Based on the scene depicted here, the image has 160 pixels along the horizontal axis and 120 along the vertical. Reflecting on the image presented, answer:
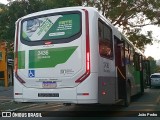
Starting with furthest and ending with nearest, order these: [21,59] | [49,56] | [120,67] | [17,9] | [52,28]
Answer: [17,9], [120,67], [21,59], [52,28], [49,56]

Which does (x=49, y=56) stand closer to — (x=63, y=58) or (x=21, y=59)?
(x=63, y=58)

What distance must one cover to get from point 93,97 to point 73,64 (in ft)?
3.61

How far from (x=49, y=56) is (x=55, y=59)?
22 centimetres

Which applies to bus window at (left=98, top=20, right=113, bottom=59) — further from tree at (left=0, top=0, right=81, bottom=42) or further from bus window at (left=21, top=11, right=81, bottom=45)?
tree at (left=0, top=0, right=81, bottom=42)

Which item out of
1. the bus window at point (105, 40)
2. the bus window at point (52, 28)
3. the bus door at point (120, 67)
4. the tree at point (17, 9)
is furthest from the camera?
the tree at point (17, 9)

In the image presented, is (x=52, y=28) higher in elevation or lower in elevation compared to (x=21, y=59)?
higher

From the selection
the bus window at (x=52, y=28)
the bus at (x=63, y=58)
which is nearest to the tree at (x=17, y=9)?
the bus window at (x=52, y=28)

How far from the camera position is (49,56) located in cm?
1079

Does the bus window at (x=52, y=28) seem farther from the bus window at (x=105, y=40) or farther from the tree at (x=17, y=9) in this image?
the tree at (x=17, y=9)

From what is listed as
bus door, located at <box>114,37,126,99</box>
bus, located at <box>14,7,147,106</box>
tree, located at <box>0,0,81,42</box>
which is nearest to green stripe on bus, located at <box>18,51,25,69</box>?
bus, located at <box>14,7,147,106</box>

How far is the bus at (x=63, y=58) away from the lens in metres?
10.4

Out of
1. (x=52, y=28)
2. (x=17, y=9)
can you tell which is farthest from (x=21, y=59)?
(x=17, y=9)

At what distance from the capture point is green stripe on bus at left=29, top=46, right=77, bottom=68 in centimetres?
1061

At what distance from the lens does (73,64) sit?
34.4 feet
